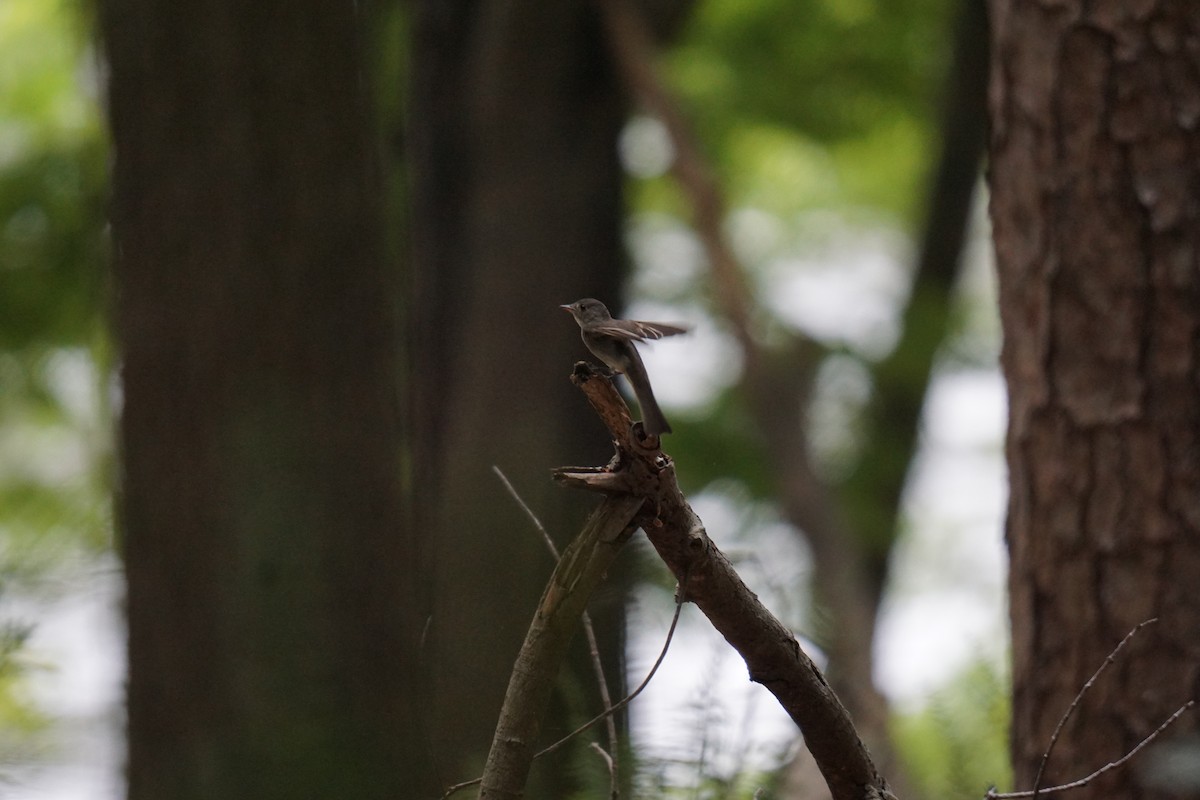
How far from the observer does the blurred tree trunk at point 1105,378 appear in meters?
2.97

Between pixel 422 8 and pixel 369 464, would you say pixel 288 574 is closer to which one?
pixel 369 464

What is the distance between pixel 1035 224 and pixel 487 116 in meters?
3.02

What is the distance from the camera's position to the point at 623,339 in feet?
6.44

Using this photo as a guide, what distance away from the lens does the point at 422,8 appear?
602 cm

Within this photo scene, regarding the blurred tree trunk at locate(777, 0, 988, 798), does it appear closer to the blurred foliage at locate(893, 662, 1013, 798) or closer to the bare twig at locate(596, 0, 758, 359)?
the blurred foliage at locate(893, 662, 1013, 798)

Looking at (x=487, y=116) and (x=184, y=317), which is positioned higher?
(x=487, y=116)

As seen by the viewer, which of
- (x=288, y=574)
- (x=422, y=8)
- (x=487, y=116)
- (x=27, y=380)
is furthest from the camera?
(x=27, y=380)

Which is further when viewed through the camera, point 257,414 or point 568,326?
point 568,326

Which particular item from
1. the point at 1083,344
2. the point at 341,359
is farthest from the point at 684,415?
the point at 341,359

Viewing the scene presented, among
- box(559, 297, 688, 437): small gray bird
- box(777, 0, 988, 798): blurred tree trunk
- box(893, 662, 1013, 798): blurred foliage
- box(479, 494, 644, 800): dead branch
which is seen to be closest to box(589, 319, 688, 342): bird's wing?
box(559, 297, 688, 437): small gray bird

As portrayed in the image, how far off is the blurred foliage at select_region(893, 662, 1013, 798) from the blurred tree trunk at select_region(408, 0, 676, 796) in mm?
1490

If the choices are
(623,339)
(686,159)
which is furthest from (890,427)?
(623,339)

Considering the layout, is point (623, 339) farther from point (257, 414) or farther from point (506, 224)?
point (506, 224)

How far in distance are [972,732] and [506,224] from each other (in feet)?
10.1
